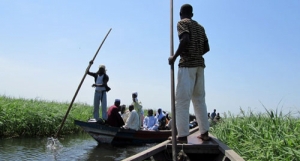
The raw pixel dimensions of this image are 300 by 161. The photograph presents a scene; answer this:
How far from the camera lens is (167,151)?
3.97 meters

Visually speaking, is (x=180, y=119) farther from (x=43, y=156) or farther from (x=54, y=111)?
(x=54, y=111)

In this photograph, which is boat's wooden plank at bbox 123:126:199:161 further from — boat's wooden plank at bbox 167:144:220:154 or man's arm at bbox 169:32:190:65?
man's arm at bbox 169:32:190:65

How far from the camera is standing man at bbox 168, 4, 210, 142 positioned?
3.78 meters

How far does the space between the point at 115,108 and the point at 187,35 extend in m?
6.39

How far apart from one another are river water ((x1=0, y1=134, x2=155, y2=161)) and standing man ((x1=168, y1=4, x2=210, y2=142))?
4.78m

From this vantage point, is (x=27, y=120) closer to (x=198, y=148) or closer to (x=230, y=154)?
(x=198, y=148)

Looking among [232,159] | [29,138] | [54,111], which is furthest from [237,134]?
[54,111]

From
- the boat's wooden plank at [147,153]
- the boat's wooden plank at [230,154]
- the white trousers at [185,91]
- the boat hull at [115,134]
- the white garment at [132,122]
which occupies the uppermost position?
the white trousers at [185,91]

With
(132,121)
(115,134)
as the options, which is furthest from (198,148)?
(132,121)

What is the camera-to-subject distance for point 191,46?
12.7 feet

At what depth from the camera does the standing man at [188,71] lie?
3775 millimetres

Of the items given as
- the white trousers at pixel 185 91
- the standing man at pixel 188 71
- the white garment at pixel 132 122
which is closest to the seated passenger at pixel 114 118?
the white garment at pixel 132 122

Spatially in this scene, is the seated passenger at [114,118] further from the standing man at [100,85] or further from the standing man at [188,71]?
the standing man at [188,71]

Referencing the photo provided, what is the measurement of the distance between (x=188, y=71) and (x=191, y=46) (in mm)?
317
